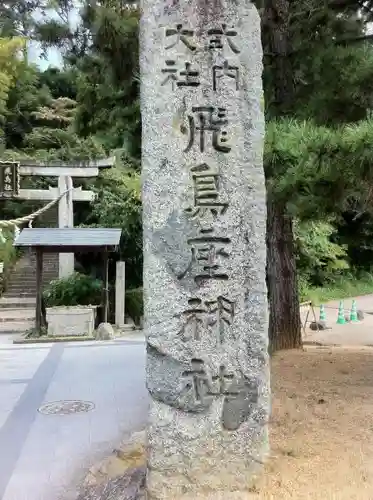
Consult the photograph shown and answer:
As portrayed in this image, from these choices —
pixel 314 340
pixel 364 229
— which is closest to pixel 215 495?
pixel 314 340

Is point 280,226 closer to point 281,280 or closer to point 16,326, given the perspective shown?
point 281,280

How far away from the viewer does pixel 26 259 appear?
792 inches

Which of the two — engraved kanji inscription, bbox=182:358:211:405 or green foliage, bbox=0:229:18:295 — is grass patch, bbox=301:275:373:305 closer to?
green foliage, bbox=0:229:18:295

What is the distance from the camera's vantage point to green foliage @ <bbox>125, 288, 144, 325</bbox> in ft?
42.3

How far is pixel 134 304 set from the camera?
42.8ft

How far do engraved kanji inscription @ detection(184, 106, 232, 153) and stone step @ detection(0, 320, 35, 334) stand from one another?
1039 centimetres

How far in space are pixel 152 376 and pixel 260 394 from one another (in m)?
0.60

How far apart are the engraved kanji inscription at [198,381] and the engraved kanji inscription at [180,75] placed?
4.90 ft

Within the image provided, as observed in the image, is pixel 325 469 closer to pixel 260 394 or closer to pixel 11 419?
pixel 260 394

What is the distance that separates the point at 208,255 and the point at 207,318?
1.12 feet

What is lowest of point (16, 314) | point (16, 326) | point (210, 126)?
point (16, 326)

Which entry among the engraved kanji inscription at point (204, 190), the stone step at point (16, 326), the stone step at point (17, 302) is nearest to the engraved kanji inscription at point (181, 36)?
the engraved kanji inscription at point (204, 190)

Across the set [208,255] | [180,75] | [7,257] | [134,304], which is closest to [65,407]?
[208,255]

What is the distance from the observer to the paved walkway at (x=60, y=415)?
3998 mm
